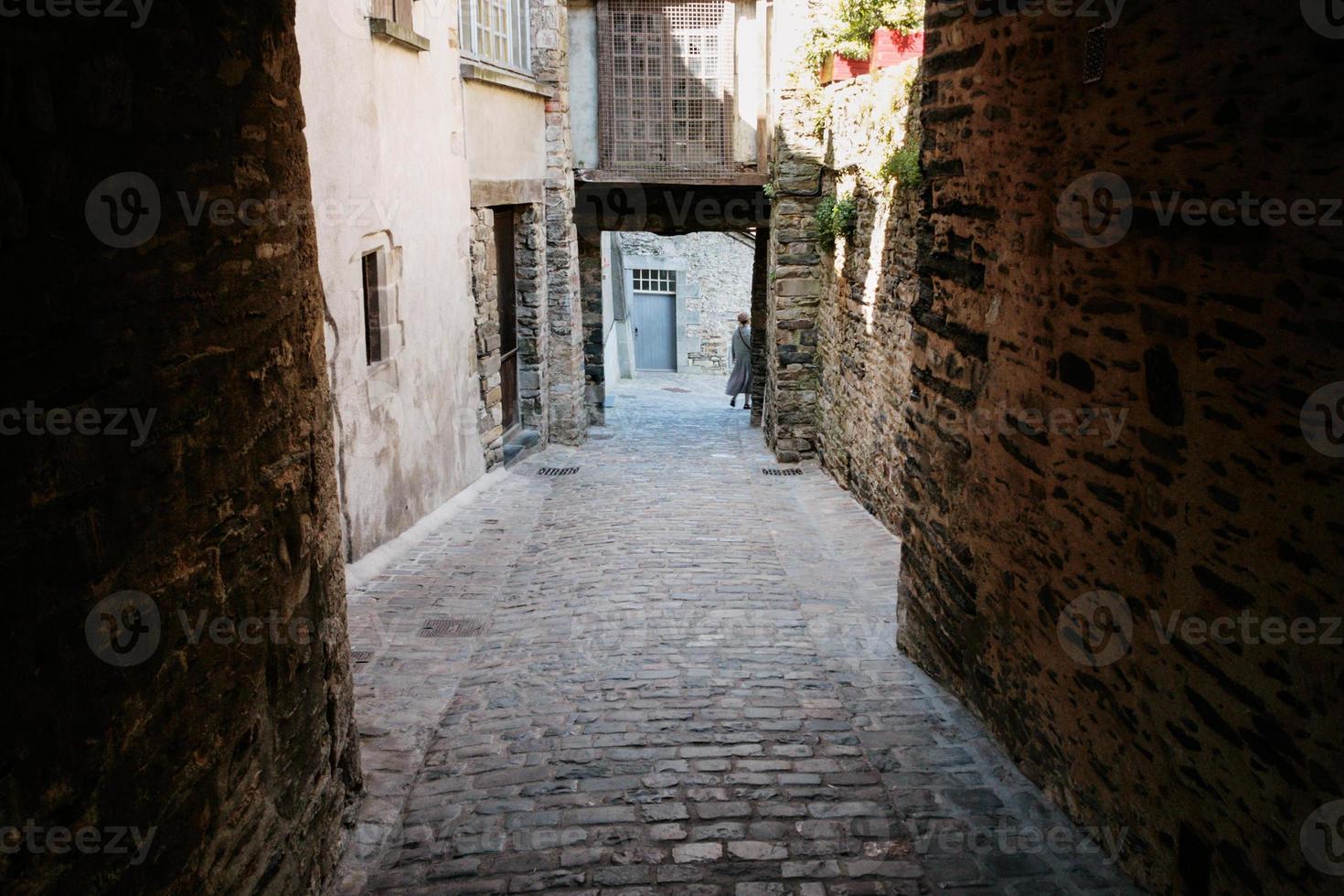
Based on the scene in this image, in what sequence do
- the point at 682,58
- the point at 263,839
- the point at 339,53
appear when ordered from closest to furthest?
the point at 263,839, the point at 339,53, the point at 682,58

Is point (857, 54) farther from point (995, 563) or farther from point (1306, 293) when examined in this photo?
point (1306, 293)

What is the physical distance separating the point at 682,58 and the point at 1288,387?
42.7 feet

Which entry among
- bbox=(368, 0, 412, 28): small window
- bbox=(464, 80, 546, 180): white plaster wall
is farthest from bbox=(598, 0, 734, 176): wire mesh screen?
bbox=(368, 0, 412, 28): small window

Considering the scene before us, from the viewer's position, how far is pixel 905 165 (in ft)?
26.7

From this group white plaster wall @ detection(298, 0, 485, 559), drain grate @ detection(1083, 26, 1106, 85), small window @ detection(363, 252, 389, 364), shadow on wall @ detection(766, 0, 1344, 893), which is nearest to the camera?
shadow on wall @ detection(766, 0, 1344, 893)

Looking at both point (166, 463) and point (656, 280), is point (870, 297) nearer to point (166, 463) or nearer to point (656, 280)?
point (166, 463)

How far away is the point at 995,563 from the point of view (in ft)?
15.2

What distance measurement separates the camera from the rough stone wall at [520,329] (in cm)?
1053

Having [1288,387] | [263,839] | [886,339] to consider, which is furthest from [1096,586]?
[886,339]

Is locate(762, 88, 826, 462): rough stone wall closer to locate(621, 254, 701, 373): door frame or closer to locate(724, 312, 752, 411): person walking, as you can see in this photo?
locate(724, 312, 752, 411): person walking

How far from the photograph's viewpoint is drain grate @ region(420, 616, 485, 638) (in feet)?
20.2

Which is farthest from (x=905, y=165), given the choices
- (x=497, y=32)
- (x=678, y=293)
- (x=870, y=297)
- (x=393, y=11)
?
(x=678, y=293)

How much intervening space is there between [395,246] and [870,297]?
13.1ft

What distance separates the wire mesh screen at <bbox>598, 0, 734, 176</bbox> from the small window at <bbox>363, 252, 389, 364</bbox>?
25.2 feet
